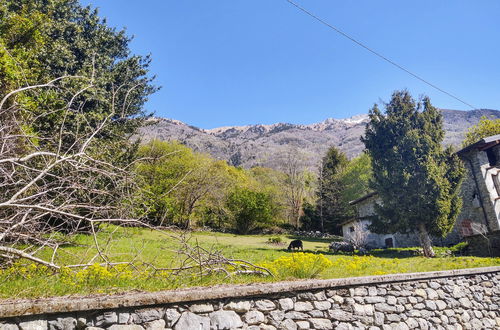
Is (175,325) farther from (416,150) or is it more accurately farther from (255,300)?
(416,150)

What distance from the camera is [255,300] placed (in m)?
3.68

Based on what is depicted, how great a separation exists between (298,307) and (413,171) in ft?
48.7

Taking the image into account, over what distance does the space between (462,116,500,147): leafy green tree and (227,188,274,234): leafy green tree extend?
21.5 m

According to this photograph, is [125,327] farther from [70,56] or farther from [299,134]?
[299,134]

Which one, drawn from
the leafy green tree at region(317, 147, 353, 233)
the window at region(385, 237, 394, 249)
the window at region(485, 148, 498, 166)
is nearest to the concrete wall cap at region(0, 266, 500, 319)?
the window at region(385, 237, 394, 249)

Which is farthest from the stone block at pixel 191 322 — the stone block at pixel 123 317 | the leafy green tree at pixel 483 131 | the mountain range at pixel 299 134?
the mountain range at pixel 299 134

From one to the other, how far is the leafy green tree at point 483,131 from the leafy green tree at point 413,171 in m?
17.2

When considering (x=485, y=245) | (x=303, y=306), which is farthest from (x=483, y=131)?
(x=303, y=306)

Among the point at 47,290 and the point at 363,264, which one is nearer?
the point at 47,290

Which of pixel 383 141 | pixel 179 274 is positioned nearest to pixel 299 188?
pixel 383 141

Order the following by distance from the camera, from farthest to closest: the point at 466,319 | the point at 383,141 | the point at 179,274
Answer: the point at 383,141, the point at 466,319, the point at 179,274

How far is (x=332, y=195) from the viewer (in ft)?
107

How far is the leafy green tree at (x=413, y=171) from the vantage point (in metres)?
15.8

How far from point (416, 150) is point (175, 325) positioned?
1670 cm
